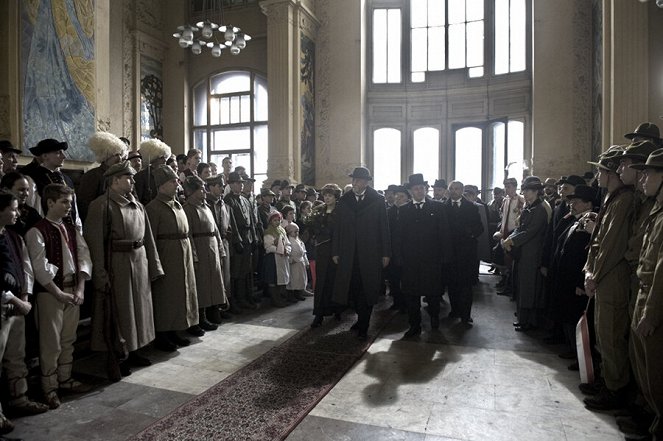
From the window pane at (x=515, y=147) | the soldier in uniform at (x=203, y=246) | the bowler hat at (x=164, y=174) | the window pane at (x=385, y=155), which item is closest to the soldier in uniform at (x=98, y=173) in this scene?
the bowler hat at (x=164, y=174)

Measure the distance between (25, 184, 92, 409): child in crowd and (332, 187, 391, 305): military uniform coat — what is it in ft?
8.31

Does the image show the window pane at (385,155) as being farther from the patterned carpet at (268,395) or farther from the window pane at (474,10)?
the patterned carpet at (268,395)

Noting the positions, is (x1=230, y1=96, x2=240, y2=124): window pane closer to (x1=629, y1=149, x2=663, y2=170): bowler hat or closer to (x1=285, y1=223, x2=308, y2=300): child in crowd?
(x1=285, y1=223, x2=308, y2=300): child in crowd

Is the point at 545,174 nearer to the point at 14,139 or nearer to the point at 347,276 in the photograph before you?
the point at 347,276

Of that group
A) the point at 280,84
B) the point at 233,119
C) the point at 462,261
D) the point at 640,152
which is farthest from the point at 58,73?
the point at 233,119

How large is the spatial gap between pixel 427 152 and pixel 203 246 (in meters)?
9.92

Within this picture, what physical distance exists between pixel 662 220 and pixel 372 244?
2875 millimetres

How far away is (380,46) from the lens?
45.1 feet

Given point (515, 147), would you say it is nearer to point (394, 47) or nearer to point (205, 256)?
point (394, 47)

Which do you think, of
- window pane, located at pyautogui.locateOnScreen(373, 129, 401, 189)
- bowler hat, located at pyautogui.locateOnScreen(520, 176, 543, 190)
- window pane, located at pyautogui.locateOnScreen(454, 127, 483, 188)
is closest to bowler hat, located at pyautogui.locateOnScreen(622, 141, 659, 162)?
bowler hat, located at pyautogui.locateOnScreen(520, 176, 543, 190)

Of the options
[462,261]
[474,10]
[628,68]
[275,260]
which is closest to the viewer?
[462,261]

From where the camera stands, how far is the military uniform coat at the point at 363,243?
500 centimetres

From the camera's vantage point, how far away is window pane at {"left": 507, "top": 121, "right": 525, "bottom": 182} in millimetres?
12070

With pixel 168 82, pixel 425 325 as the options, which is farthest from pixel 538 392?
pixel 168 82
